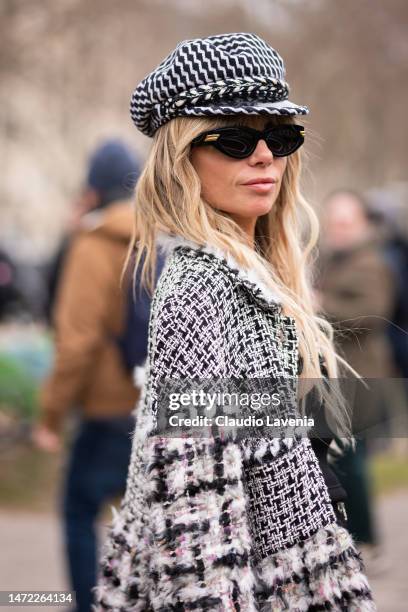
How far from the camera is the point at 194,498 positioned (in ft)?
6.42

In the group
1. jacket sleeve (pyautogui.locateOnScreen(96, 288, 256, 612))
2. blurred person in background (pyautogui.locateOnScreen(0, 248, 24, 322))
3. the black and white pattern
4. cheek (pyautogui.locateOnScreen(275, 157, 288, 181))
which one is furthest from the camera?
blurred person in background (pyautogui.locateOnScreen(0, 248, 24, 322))

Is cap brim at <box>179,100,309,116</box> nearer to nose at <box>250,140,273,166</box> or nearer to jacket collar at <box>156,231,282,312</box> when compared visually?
nose at <box>250,140,273,166</box>

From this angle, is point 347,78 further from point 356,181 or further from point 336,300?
point 336,300

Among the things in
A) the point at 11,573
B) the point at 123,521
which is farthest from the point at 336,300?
the point at 123,521

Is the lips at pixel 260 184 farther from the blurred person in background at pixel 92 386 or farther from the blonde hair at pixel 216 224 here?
the blurred person in background at pixel 92 386

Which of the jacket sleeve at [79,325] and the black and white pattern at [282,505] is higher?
the jacket sleeve at [79,325]

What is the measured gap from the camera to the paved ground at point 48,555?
5047 millimetres

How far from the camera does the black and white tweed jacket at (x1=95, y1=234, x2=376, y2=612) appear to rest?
194 cm

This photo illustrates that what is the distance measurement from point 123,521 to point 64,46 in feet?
28.3

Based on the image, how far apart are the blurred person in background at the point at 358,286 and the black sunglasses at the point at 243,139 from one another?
2.40m

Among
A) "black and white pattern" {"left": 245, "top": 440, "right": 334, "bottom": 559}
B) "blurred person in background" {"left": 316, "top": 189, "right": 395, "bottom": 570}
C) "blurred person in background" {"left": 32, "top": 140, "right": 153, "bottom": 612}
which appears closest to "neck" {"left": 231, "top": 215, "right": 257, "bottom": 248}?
"black and white pattern" {"left": 245, "top": 440, "right": 334, "bottom": 559}

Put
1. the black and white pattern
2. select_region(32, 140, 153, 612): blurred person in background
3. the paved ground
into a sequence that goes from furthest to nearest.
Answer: the paved ground, select_region(32, 140, 153, 612): blurred person in background, the black and white pattern

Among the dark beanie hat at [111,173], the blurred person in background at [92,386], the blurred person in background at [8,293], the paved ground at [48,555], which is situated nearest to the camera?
the blurred person in background at [92,386]

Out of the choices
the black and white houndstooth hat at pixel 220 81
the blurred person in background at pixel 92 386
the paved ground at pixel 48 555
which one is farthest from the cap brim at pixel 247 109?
the paved ground at pixel 48 555
